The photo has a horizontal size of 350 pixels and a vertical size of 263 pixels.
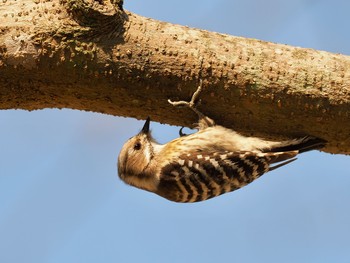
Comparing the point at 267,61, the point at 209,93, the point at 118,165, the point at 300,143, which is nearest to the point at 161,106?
the point at 209,93

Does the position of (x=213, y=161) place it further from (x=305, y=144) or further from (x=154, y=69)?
(x=154, y=69)

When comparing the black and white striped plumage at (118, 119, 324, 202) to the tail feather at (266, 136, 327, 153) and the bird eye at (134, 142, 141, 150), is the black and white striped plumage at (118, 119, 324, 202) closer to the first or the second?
the tail feather at (266, 136, 327, 153)

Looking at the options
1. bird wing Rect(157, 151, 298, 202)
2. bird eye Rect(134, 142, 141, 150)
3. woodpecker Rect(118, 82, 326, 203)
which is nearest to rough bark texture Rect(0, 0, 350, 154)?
woodpecker Rect(118, 82, 326, 203)

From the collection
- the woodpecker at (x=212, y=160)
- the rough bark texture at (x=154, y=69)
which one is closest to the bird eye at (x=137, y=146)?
the woodpecker at (x=212, y=160)

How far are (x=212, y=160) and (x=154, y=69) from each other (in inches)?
41.6

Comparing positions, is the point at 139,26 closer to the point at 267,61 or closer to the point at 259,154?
the point at 267,61

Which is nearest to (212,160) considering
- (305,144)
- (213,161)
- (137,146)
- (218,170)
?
(213,161)

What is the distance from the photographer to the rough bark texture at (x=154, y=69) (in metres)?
3.24

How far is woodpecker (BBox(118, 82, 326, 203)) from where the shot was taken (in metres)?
3.79

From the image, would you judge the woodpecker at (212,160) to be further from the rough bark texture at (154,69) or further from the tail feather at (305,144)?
the rough bark texture at (154,69)

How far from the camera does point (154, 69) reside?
3.31 m

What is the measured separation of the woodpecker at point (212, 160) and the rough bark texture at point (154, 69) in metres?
0.20

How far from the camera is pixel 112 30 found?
3291 millimetres

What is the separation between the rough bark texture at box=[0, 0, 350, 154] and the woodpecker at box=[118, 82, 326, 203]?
200 mm
